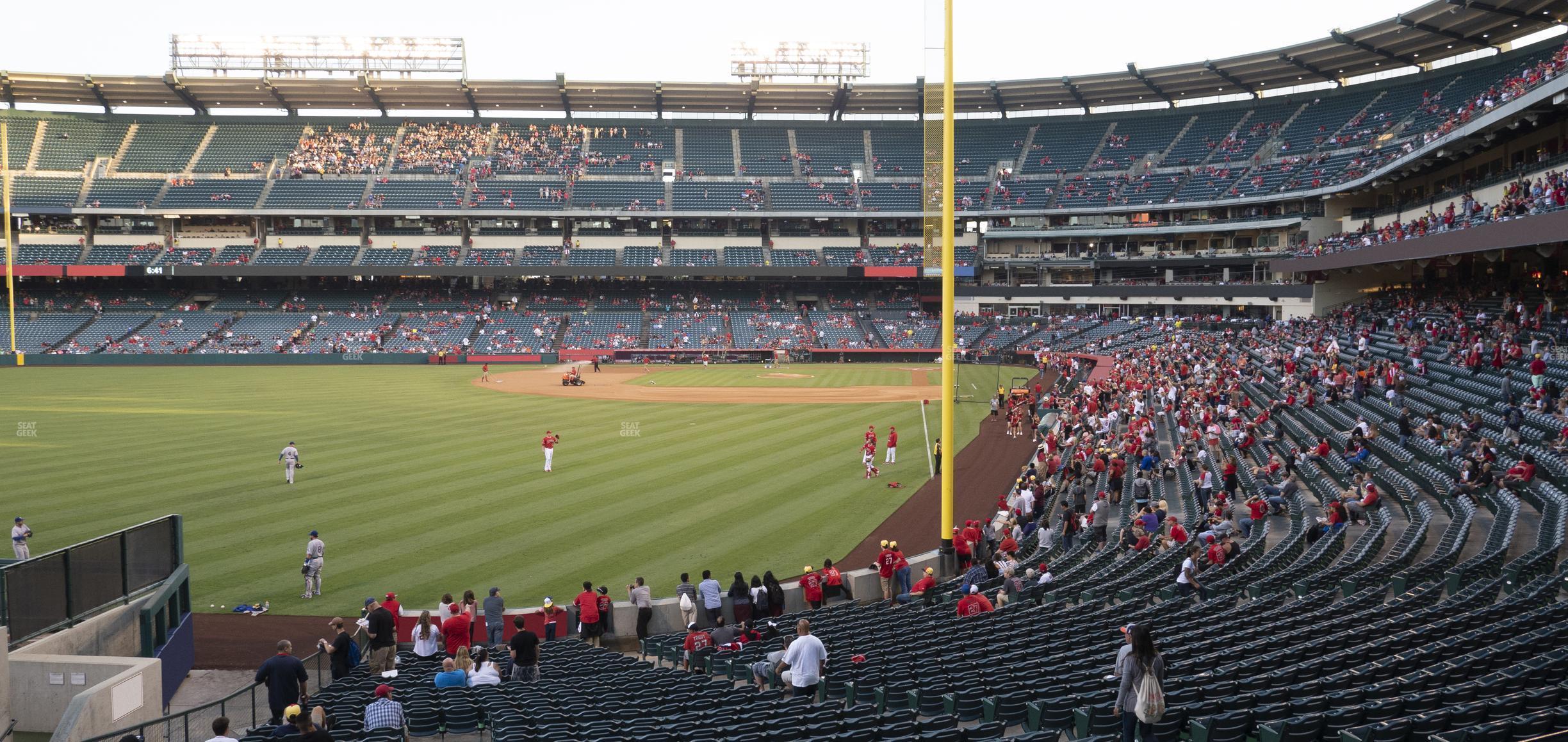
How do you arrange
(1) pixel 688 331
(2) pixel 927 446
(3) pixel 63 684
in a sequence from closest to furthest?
1. (3) pixel 63 684
2. (2) pixel 927 446
3. (1) pixel 688 331

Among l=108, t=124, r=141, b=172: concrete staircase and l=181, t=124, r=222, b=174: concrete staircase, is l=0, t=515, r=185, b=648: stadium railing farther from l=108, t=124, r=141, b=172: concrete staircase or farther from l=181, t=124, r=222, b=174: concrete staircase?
l=108, t=124, r=141, b=172: concrete staircase

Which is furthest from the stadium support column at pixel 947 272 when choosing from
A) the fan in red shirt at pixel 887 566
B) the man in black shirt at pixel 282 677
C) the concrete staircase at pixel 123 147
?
the concrete staircase at pixel 123 147

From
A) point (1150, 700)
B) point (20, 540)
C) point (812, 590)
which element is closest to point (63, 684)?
point (20, 540)

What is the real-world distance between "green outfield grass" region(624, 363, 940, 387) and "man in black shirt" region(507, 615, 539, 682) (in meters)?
41.4

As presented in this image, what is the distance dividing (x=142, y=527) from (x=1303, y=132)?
245 feet

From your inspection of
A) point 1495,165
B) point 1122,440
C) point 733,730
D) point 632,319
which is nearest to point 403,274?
point 632,319

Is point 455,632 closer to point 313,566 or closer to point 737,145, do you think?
point 313,566

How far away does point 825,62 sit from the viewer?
281 feet

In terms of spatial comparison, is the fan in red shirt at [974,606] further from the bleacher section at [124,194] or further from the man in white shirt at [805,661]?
the bleacher section at [124,194]

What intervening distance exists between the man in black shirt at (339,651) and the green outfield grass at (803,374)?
4106cm

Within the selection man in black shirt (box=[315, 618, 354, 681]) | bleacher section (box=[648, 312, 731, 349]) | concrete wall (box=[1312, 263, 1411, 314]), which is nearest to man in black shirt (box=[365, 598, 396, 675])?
man in black shirt (box=[315, 618, 354, 681])

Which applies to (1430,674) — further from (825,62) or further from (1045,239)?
(825,62)

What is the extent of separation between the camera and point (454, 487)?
977 inches

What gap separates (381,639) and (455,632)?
37.0 inches
